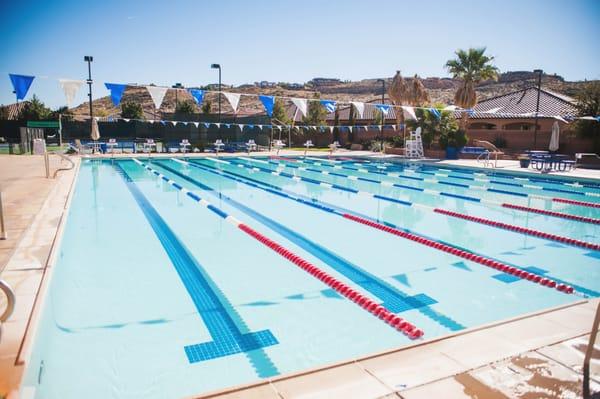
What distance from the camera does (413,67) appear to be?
25.0 metres

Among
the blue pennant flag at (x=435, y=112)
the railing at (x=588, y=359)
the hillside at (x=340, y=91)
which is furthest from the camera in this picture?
the hillside at (x=340, y=91)

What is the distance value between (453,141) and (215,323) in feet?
62.9

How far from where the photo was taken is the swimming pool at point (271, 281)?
3.13m

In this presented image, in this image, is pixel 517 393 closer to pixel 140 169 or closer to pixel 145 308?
pixel 145 308

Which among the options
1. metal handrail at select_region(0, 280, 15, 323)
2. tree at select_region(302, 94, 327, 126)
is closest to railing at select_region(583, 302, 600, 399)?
metal handrail at select_region(0, 280, 15, 323)

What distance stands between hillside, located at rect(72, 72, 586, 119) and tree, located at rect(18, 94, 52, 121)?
17756 millimetres

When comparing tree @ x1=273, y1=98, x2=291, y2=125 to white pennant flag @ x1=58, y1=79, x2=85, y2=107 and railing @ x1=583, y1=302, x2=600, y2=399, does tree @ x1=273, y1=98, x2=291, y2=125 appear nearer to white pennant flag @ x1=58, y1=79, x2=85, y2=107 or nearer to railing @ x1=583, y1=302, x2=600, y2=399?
white pennant flag @ x1=58, y1=79, x2=85, y2=107

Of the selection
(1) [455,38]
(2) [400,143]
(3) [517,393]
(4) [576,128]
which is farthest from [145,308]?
(1) [455,38]

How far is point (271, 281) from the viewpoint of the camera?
474 centimetres

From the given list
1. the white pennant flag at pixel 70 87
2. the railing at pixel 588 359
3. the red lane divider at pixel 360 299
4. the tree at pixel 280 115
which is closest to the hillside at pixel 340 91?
the tree at pixel 280 115

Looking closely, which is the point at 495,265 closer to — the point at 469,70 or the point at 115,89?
the point at 115,89

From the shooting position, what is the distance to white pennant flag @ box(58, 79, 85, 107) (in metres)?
9.78

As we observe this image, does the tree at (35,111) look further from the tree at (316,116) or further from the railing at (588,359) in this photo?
the railing at (588,359)

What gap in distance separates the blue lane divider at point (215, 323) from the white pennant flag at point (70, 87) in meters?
6.26
